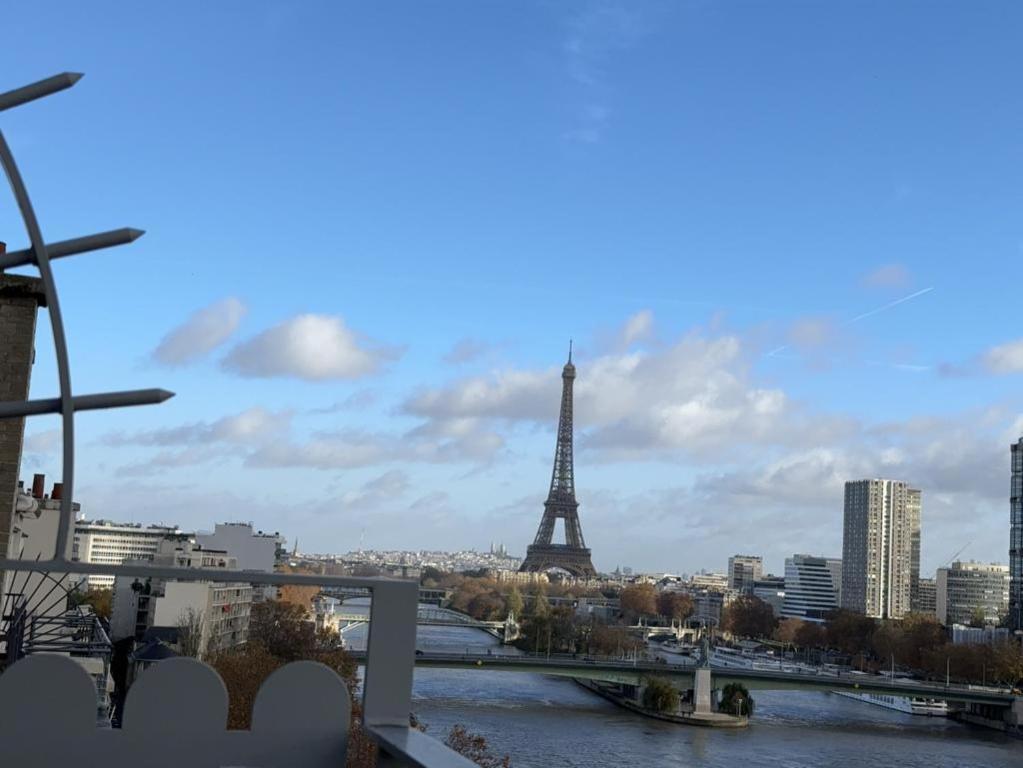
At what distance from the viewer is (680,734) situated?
22031 millimetres

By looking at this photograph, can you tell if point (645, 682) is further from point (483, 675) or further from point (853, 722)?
point (483, 675)

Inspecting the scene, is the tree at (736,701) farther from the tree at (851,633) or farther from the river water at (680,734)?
the tree at (851,633)

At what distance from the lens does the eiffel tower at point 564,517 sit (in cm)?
5725

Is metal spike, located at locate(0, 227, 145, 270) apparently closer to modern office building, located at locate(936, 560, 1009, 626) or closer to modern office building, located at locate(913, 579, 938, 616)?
modern office building, located at locate(936, 560, 1009, 626)

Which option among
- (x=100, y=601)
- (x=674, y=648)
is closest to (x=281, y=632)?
(x=100, y=601)

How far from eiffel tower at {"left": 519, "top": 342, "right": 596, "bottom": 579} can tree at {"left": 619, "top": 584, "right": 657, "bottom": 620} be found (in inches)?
178

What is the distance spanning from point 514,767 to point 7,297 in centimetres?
1057

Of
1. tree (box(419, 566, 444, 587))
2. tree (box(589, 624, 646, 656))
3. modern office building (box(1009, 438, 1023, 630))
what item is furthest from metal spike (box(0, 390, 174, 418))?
tree (box(419, 566, 444, 587))

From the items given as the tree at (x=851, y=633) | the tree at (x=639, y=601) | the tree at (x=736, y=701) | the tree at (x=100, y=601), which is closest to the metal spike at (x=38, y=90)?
the tree at (x=100, y=601)

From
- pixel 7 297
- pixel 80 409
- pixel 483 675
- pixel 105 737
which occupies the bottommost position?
pixel 483 675

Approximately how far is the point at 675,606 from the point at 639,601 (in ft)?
8.22

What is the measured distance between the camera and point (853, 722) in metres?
24.7

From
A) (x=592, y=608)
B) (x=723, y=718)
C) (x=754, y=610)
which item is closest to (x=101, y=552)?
(x=592, y=608)

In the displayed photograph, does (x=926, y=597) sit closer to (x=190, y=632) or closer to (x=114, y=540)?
(x=114, y=540)
